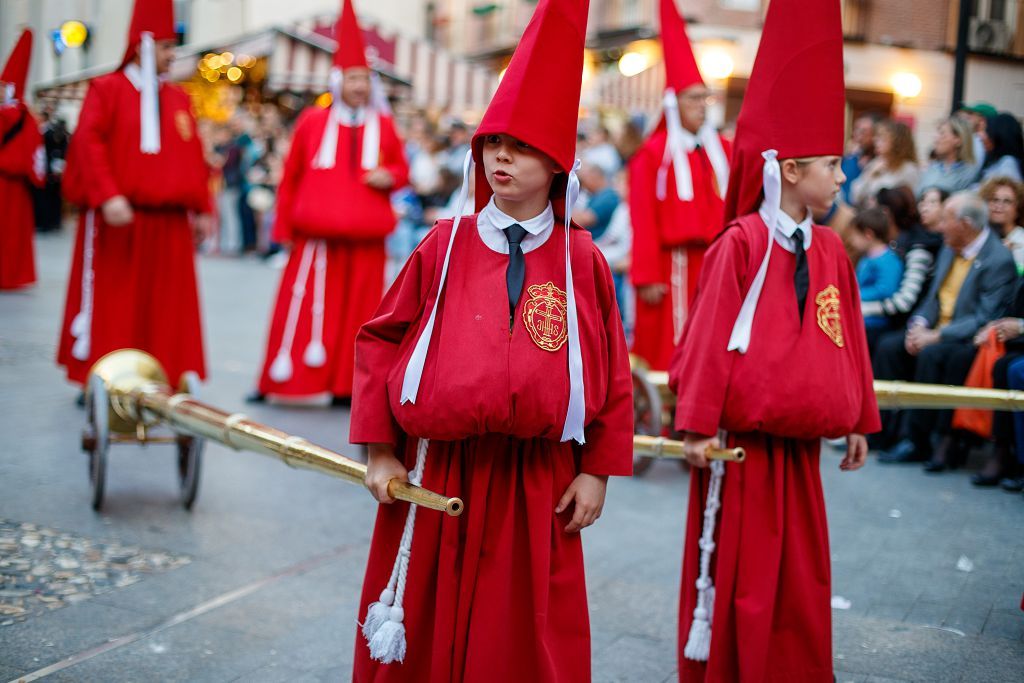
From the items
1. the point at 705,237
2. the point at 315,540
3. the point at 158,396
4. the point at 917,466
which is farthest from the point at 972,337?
the point at 158,396

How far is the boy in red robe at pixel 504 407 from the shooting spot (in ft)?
8.62

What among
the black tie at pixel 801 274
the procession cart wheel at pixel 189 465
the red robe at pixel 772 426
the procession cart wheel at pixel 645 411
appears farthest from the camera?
the procession cart wheel at pixel 645 411

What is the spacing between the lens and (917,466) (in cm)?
665

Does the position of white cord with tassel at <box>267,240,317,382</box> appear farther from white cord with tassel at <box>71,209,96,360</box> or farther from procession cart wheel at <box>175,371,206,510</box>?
procession cart wheel at <box>175,371,206,510</box>

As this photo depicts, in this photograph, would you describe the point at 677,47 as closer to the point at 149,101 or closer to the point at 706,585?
the point at 149,101

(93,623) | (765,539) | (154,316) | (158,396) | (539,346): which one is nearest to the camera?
(539,346)

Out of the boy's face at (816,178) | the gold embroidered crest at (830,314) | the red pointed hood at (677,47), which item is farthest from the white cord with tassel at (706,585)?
the red pointed hood at (677,47)

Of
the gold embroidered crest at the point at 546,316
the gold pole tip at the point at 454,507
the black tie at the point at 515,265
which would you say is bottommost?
the gold pole tip at the point at 454,507

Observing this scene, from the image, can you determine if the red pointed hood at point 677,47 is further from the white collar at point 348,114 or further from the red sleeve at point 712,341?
the red sleeve at point 712,341

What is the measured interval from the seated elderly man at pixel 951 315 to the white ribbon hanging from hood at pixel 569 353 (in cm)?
445

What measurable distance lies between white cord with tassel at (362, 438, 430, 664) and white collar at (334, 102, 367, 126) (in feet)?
16.8

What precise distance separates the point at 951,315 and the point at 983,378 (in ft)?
2.33

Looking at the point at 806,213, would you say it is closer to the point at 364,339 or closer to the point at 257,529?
the point at 364,339

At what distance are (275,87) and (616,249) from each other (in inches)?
470
